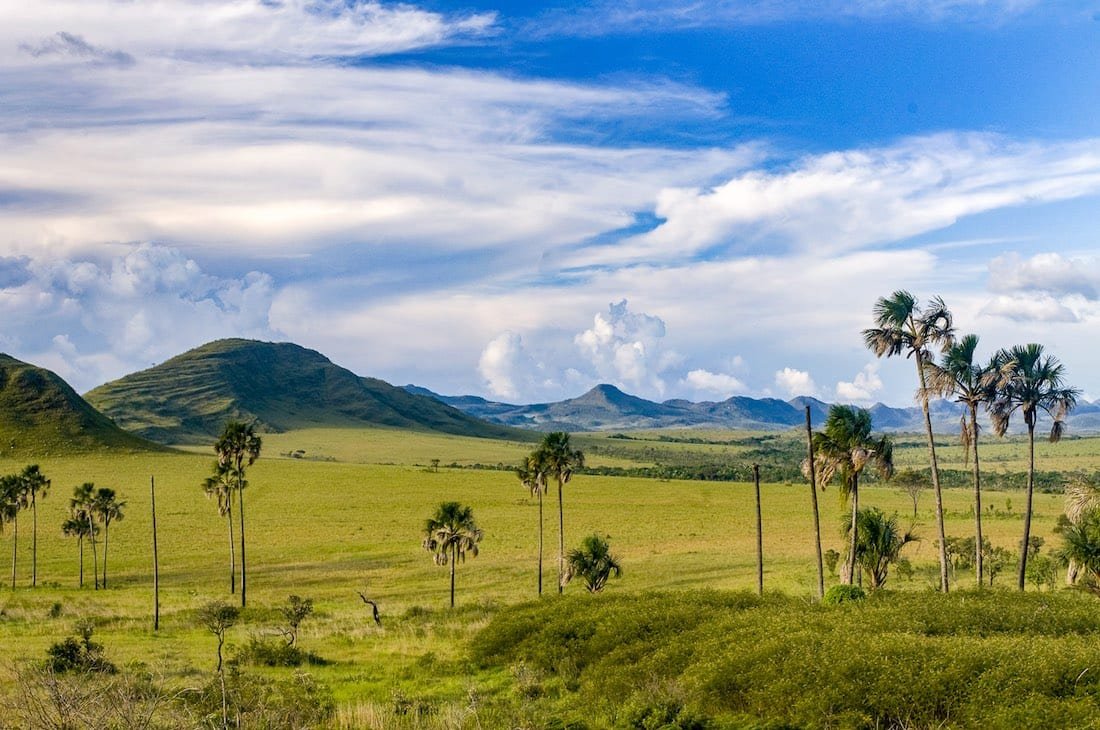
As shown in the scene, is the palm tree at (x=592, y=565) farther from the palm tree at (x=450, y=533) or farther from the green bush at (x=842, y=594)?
the green bush at (x=842, y=594)

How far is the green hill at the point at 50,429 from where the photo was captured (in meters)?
169

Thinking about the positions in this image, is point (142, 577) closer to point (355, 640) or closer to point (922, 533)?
point (355, 640)

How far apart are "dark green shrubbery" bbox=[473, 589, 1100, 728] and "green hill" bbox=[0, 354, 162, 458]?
16996cm

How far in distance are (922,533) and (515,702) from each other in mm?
75754

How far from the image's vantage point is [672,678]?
76.9 ft

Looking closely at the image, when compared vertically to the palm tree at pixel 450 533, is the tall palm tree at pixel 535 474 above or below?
above

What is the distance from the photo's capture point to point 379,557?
78.1m

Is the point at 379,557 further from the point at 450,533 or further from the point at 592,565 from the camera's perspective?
the point at 592,565

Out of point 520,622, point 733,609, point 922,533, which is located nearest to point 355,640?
point 520,622

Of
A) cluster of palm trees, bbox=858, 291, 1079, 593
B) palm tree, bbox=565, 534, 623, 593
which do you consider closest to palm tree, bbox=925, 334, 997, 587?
cluster of palm trees, bbox=858, 291, 1079, 593

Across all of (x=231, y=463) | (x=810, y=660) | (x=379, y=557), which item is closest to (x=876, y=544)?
(x=810, y=660)

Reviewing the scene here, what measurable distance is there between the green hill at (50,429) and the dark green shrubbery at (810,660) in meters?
170

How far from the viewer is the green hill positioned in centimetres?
16900

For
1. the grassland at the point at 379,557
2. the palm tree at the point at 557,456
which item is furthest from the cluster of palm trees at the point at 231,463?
the palm tree at the point at 557,456
